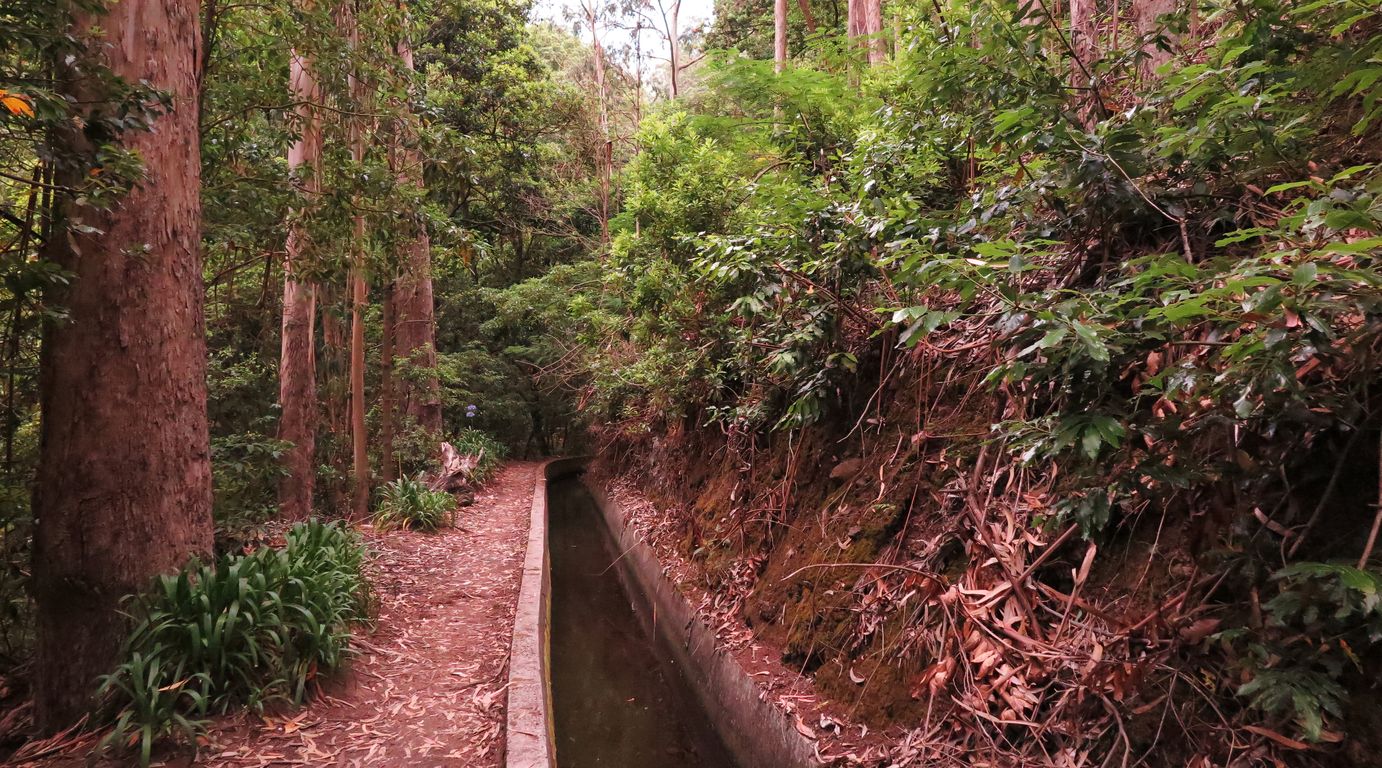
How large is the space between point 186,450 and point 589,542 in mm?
9433

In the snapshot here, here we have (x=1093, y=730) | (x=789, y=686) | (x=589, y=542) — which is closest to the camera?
(x=1093, y=730)

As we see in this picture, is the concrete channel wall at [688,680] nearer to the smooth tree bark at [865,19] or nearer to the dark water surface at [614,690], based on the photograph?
the dark water surface at [614,690]

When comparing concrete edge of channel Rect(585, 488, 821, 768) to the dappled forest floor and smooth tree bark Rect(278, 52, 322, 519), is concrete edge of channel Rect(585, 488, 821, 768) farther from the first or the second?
smooth tree bark Rect(278, 52, 322, 519)

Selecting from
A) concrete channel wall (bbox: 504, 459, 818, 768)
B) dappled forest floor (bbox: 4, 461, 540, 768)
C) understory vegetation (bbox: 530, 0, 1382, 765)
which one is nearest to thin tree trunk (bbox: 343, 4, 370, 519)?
dappled forest floor (bbox: 4, 461, 540, 768)

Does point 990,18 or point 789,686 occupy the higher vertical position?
point 990,18

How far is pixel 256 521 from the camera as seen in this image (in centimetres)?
544

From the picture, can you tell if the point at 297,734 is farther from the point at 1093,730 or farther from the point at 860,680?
the point at 1093,730

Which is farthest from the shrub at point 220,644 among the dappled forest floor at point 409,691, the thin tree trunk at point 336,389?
the thin tree trunk at point 336,389

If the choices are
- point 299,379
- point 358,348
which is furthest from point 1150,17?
point 358,348

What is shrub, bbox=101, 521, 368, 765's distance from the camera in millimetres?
3396

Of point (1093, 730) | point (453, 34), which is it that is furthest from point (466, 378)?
point (1093, 730)

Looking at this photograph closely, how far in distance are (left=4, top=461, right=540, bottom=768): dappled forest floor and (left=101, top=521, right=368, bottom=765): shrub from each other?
171 millimetres

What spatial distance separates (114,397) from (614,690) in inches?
197

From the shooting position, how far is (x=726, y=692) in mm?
5352
